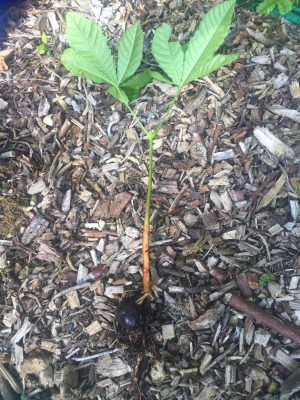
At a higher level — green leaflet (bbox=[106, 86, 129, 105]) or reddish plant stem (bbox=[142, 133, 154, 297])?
green leaflet (bbox=[106, 86, 129, 105])

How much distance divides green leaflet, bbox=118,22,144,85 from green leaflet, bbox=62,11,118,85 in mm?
39

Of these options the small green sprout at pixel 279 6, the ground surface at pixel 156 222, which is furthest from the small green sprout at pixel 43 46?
the small green sprout at pixel 279 6

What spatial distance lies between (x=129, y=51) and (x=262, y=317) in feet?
3.99

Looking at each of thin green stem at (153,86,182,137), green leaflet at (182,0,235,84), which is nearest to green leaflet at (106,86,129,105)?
thin green stem at (153,86,182,137)

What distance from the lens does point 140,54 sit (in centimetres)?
196

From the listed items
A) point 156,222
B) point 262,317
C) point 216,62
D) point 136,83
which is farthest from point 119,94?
point 262,317

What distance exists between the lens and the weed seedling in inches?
72.9

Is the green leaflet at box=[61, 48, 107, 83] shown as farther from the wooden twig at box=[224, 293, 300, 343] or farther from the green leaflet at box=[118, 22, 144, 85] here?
the wooden twig at box=[224, 293, 300, 343]

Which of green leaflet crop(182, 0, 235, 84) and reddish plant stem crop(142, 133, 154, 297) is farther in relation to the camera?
green leaflet crop(182, 0, 235, 84)

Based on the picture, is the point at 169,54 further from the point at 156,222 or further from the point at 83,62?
the point at 156,222

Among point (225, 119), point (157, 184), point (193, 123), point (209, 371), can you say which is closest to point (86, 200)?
point (157, 184)

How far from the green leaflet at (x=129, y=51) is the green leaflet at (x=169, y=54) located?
76mm

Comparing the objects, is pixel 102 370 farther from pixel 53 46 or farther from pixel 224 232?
pixel 53 46

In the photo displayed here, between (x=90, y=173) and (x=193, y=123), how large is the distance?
20.4 inches
